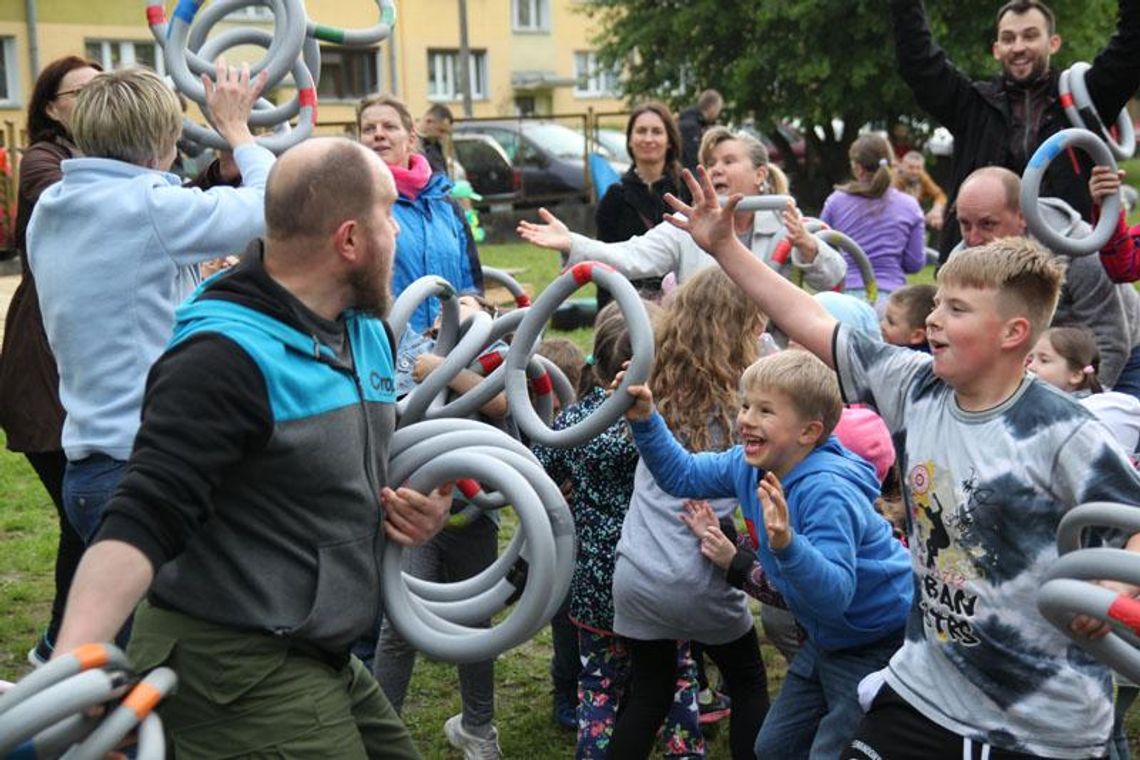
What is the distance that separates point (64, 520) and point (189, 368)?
2.58 meters

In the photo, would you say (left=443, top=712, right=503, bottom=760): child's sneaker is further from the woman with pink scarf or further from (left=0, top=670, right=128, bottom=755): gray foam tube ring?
(left=0, top=670, right=128, bottom=755): gray foam tube ring

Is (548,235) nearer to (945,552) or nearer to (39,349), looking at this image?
(39,349)

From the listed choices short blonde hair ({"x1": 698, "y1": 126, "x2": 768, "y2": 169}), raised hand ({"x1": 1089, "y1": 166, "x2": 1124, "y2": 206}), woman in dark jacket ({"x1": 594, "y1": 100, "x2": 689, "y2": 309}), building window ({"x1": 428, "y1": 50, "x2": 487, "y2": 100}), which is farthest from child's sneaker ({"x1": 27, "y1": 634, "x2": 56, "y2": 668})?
building window ({"x1": 428, "y1": 50, "x2": 487, "y2": 100})

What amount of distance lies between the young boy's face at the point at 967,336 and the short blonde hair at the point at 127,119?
7.01 feet

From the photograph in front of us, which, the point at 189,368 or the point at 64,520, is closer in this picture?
the point at 189,368

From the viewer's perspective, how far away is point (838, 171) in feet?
97.2

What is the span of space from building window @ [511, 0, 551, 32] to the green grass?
3836 cm

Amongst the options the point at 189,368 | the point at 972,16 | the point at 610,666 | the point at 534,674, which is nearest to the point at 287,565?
the point at 189,368

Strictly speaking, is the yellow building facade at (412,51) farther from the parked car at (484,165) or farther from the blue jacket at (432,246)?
the blue jacket at (432,246)

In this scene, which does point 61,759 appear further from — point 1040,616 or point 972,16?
point 972,16

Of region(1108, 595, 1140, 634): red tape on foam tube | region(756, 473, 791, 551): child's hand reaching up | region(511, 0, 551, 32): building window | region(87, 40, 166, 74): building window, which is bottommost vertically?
region(756, 473, 791, 551): child's hand reaching up

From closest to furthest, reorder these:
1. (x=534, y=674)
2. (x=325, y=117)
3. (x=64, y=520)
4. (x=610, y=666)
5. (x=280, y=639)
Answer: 1. (x=280, y=639)
2. (x=610, y=666)
3. (x=64, y=520)
4. (x=534, y=674)
5. (x=325, y=117)

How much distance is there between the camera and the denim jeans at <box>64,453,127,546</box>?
4.07m

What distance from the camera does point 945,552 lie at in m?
3.29
